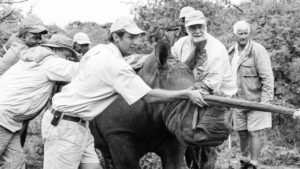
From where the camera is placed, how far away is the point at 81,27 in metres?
17.3

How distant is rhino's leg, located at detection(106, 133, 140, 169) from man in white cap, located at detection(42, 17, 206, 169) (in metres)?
0.50

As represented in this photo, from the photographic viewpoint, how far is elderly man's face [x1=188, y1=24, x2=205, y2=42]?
673 centimetres

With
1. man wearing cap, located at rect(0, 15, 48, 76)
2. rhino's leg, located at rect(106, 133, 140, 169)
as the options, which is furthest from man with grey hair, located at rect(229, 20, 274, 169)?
man wearing cap, located at rect(0, 15, 48, 76)

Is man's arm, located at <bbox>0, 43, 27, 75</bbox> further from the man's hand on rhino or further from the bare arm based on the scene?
the man's hand on rhino

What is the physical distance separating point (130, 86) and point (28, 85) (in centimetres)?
182

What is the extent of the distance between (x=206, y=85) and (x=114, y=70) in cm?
91

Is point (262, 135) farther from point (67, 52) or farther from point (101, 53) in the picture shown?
point (101, 53)

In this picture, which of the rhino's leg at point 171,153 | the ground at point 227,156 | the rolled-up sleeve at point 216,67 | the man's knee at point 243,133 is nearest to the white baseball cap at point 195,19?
the rolled-up sleeve at point 216,67

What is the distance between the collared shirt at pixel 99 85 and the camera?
5473 mm

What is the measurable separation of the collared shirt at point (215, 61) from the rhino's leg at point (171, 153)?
0.84 m

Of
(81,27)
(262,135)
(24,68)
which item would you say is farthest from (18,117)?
(81,27)

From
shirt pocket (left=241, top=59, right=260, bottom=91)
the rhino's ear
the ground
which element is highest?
the rhino's ear

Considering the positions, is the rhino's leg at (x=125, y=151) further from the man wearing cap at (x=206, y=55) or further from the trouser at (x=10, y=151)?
the trouser at (x=10, y=151)

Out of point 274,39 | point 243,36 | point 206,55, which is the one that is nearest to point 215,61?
point 206,55
